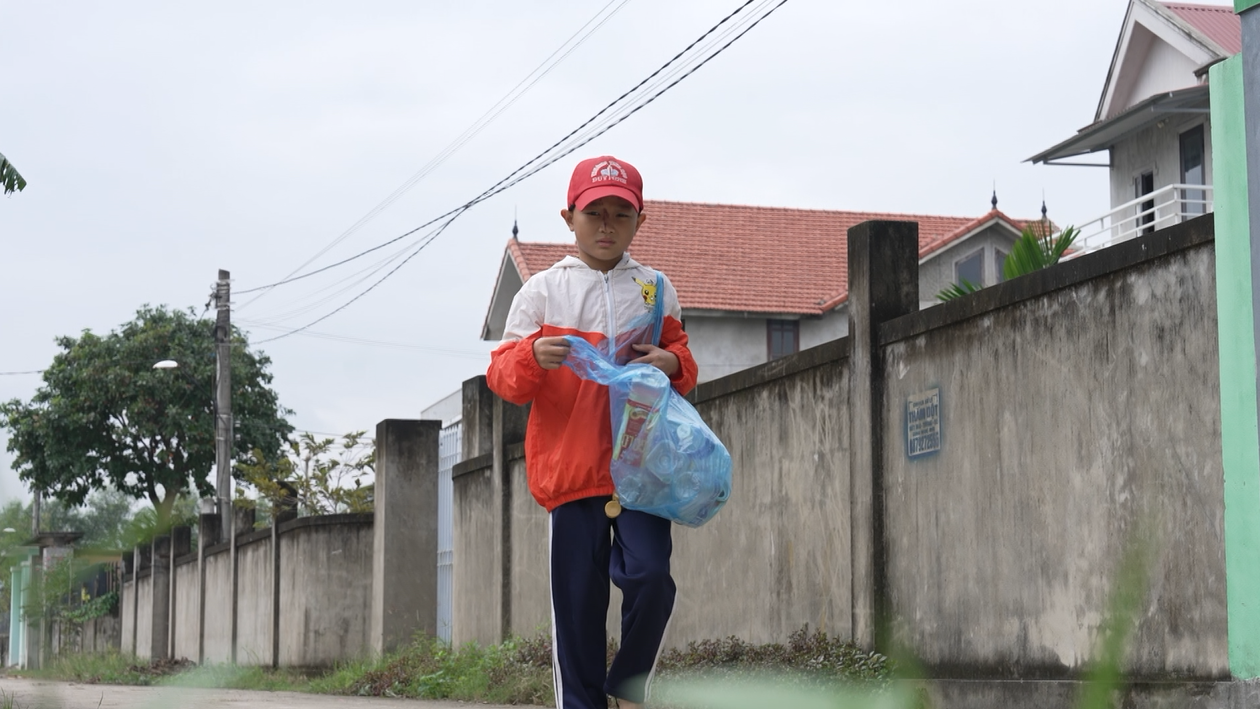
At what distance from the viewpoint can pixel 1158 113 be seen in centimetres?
2089

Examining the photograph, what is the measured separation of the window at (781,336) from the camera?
2838cm

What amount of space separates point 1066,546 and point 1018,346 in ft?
2.87

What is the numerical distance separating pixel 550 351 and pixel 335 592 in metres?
13.2

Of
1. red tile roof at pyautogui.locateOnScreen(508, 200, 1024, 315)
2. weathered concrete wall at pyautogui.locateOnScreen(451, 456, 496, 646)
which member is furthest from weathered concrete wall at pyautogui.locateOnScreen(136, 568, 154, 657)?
weathered concrete wall at pyautogui.locateOnScreen(451, 456, 496, 646)

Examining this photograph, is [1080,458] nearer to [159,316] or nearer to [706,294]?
[706,294]

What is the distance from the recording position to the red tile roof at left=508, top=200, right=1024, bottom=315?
2809 centimetres

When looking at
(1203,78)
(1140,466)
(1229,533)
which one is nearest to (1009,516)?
(1140,466)

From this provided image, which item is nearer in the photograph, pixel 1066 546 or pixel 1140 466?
pixel 1140 466

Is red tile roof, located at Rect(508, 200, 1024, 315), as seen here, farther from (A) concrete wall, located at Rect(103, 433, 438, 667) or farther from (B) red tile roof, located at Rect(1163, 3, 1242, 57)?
(A) concrete wall, located at Rect(103, 433, 438, 667)

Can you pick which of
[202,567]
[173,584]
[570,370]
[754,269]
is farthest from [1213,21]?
[570,370]

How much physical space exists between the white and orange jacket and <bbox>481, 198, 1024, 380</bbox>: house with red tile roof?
2309 centimetres

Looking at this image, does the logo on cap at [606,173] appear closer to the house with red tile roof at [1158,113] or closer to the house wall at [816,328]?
the house with red tile roof at [1158,113]

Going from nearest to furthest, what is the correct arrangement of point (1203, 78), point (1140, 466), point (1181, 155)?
point (1140, 466) → point (1203, 78) → point (1181, 155)

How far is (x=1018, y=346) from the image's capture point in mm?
6180
